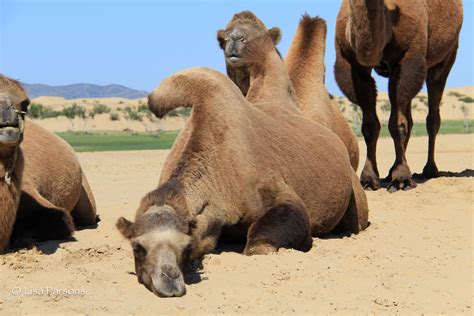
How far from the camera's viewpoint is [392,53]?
35.8 ft

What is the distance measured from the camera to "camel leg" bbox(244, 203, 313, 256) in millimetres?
6051

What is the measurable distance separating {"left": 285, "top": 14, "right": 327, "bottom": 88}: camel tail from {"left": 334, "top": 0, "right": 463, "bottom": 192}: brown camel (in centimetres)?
83

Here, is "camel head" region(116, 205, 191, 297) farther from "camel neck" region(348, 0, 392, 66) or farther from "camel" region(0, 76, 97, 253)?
"camel neck" region(348, 0, 392, 66)

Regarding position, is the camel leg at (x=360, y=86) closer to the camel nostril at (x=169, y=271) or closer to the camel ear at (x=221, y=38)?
the camel ear at (x=221, y=38)

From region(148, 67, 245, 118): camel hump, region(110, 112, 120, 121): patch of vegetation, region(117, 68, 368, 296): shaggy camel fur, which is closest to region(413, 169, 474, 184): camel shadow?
region(117, 68, 368, 296): shaggy camel fur

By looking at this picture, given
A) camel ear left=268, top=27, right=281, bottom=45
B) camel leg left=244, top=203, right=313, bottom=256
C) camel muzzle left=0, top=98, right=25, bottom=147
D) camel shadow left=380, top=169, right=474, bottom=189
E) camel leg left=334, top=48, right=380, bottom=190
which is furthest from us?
camel shadow left=380, top=169, right=474, bottom=189

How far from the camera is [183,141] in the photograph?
20.9 feet

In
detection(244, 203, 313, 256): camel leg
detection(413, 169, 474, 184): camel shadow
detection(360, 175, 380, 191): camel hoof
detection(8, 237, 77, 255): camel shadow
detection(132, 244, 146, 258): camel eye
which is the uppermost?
detection(132, 244, 146, 258): camel eye

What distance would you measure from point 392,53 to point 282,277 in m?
6.15

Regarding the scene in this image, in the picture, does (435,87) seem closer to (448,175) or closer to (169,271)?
(448,175)

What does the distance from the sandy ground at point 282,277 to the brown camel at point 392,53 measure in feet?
8.69

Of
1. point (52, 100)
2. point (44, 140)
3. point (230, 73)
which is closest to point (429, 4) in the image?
point (230, 73)

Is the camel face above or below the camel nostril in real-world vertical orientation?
above
